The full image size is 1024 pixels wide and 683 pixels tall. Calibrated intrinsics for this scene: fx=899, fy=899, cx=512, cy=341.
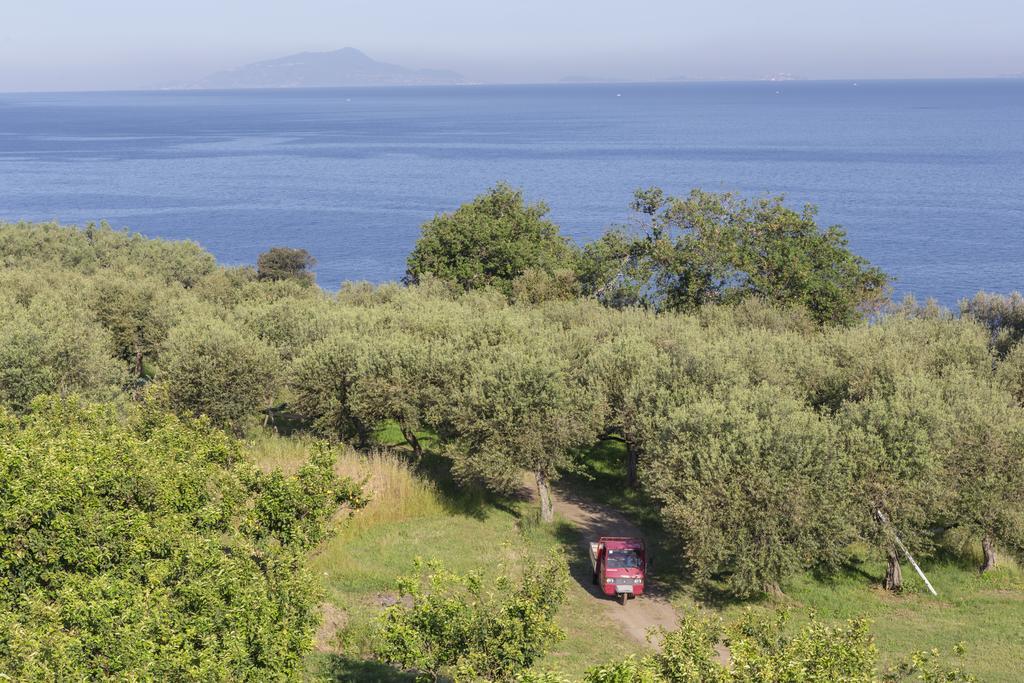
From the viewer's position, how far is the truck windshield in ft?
95.5

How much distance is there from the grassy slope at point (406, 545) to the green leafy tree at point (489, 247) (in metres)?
27.5

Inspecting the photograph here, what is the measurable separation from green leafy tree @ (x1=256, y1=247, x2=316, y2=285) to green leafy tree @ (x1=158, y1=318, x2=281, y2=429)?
182 ft

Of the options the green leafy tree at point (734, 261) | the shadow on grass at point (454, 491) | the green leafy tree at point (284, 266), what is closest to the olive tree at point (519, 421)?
the shadow on grass at point (454, 491)

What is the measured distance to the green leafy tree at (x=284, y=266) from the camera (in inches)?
3757

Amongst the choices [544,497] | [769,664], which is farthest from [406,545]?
[769,664]

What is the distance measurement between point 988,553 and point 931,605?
3.64 meters

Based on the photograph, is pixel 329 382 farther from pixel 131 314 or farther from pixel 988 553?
pixel 988 553

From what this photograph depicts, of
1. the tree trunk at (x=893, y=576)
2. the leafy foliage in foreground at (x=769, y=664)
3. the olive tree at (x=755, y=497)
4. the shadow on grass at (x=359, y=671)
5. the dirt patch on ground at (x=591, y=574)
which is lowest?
the dirt patch on ground at (x=591, y=574)

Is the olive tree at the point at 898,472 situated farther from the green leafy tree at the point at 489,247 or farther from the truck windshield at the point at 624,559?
the green leafy tree at the point at 489,247

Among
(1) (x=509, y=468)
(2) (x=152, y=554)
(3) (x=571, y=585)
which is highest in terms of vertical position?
(2) (x=152, y=554)

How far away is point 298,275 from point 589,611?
74724 millimetres

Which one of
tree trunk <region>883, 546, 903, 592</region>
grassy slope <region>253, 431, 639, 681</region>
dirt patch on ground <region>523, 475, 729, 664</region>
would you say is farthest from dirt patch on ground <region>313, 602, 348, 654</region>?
tree trunk <region>883, 546, 903, 592</region>

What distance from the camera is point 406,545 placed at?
33.1 m

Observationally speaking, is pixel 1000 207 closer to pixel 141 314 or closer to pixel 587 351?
pixel 587 351
